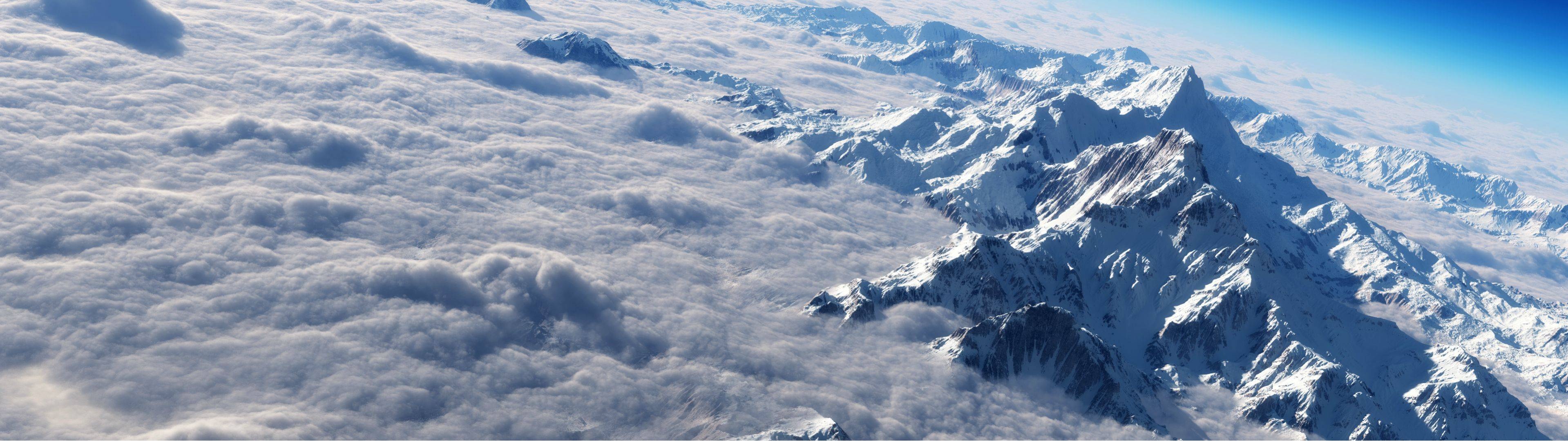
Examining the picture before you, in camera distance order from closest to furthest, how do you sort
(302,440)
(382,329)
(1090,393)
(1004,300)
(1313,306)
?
(302,440), (382,329), (1090,393), (1004,300), (1313,306)

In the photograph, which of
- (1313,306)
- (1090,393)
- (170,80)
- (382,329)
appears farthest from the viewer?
(170,80)

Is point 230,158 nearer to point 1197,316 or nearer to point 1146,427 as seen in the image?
point 1146,427

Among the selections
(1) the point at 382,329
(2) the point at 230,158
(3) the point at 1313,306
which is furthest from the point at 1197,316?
(2) the point at 230,158

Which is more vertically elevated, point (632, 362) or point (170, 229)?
point (170, 229)

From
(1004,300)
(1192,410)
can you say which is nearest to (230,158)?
(1004,300)

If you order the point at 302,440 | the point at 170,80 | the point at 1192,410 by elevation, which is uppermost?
the point at 170,80

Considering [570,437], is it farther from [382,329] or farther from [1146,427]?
[1146,427]

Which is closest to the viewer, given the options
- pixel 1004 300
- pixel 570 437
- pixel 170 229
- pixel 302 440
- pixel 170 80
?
pixel 302 440

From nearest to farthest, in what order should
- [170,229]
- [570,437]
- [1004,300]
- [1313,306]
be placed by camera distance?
[570,437]
[170,229]
[1004,300]
[1313,306]

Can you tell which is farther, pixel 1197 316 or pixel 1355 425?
pixel 1197 316
